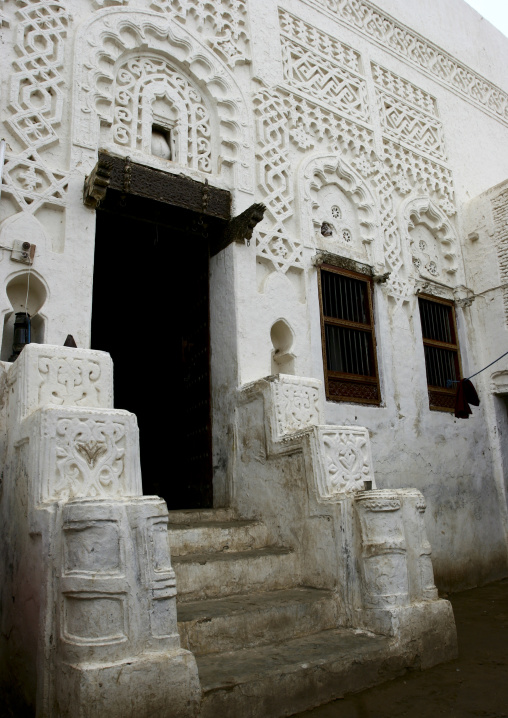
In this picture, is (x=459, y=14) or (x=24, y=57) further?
(x=459, y=14)

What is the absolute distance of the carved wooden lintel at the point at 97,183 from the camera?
14.9ft

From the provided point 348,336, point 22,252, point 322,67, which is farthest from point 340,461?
point 322,67

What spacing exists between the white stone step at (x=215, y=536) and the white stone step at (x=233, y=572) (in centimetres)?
7

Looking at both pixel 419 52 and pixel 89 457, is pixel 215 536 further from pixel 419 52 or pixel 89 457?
pixel 419 52

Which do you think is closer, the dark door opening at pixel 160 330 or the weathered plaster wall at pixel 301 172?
the weathered plaster wall at pixel 301 172

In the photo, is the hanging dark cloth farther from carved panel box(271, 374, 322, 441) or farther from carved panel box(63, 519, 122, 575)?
carved panel box(63, 519, 122, 575)

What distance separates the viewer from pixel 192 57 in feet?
19.5

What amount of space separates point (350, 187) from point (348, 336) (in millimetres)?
1871

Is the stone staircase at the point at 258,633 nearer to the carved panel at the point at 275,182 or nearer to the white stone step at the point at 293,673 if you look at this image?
the white stone step at the point at 293,673

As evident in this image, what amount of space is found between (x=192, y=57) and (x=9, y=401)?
13.6ft

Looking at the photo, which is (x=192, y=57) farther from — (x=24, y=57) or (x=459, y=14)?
(x=459, y=14)

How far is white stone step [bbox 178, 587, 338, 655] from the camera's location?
318 centimetres

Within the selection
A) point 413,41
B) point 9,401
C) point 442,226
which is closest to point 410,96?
point 413,41

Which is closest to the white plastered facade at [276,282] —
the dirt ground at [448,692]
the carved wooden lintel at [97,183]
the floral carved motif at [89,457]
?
the floral carved motif at [89,457]
